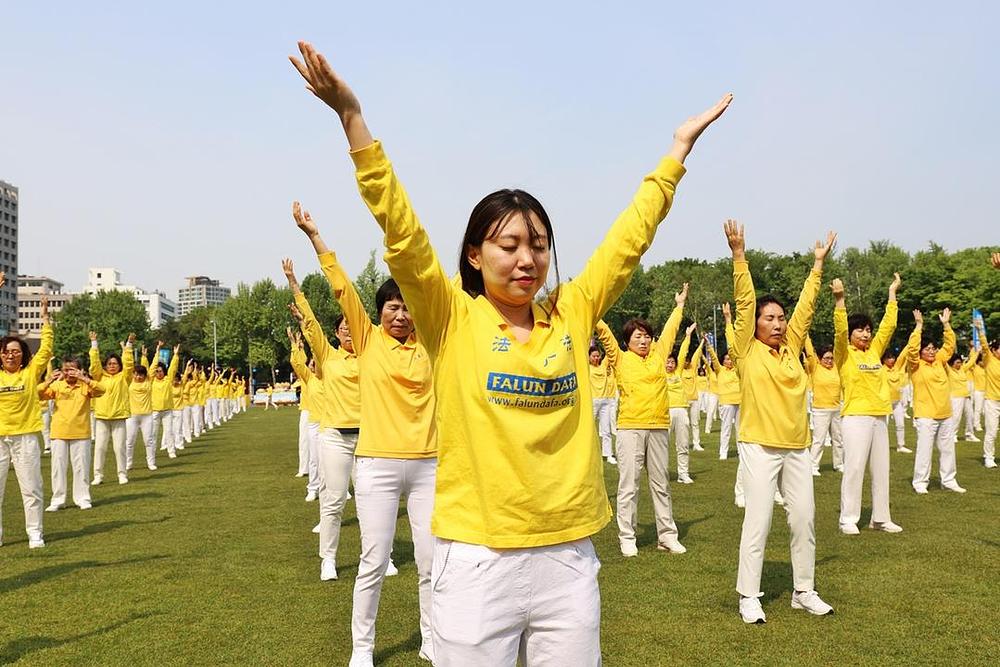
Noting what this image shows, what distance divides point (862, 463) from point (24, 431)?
1136cm

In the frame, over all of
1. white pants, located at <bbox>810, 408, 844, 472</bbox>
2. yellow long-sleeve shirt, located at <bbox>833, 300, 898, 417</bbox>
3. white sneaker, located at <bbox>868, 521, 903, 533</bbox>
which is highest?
yellow long-sleeve shirt, located at <bbox>833, 300, 898, 417</bbox>

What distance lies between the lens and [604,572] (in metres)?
9.27

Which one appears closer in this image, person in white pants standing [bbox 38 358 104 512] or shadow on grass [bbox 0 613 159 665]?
shadow on grass [bbox 0 613 159 665]

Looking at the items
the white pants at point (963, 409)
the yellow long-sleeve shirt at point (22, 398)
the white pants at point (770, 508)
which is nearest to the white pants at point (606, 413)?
the white pants at point (963, 409)

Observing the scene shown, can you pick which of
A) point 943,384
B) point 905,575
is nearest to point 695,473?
point 943,384

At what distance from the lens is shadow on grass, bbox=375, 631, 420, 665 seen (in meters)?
6.55

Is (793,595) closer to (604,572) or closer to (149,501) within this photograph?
(604,572)

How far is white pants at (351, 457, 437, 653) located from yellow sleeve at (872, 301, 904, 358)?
695 cm

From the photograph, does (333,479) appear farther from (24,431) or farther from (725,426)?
(725,426)

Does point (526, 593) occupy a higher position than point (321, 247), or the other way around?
point (321, 247)

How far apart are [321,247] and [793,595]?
525cm

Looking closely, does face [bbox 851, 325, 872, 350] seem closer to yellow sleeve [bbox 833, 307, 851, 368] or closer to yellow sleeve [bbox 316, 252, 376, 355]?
yellow sleeve [bbox 833, 307, 851, 368]

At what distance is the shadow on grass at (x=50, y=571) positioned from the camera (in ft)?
30.4

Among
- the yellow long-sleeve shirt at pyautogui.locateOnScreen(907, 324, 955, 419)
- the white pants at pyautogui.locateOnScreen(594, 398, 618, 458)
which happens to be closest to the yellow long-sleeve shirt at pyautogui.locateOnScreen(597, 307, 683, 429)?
the yellow long-sleeve shirt at pyautogui.locateOnScreen(907, 324, 955, 419)
